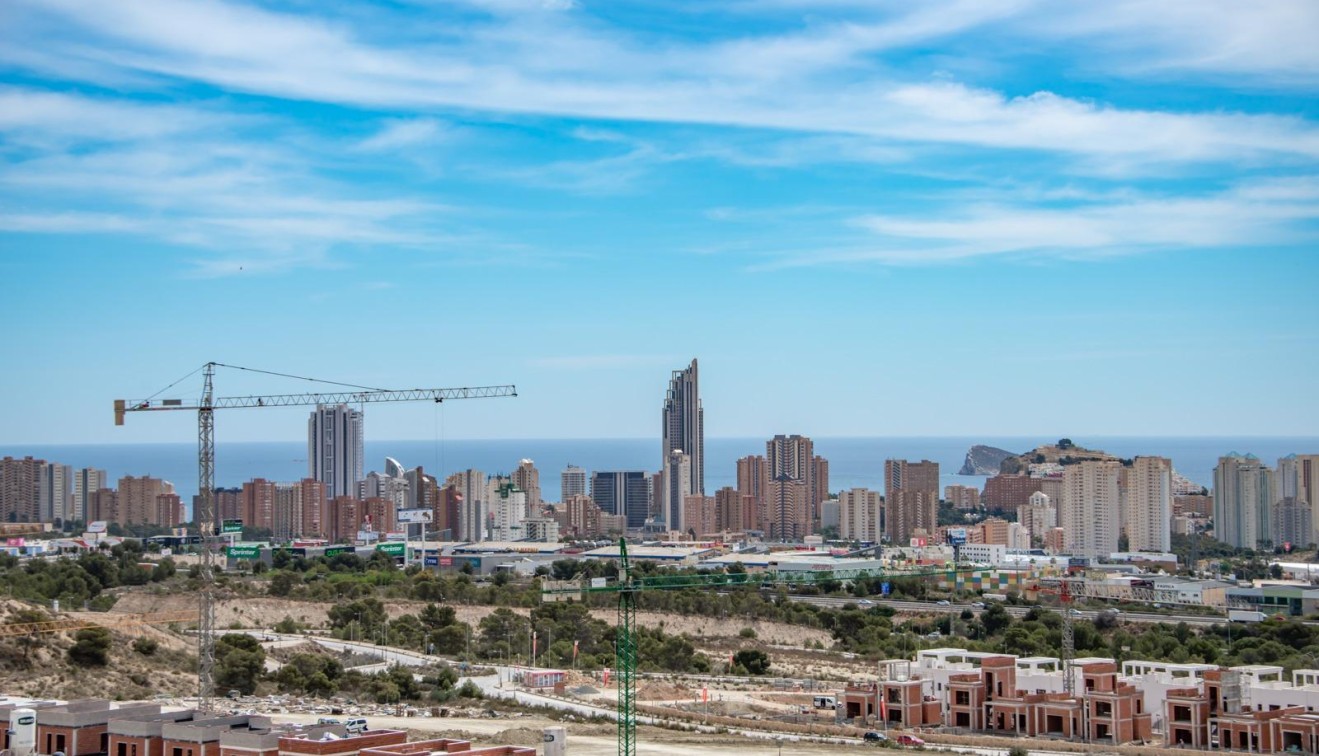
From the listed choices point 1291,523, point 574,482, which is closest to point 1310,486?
point 1291,523

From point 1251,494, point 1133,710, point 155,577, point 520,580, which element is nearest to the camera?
point 1133,710

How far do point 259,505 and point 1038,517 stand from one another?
5183cm

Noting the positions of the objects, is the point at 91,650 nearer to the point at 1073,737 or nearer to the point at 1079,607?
the point at 1073,737

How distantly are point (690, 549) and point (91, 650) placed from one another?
5531 cm

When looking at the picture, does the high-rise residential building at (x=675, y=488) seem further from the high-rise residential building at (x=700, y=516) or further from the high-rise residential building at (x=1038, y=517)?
the high-rise residential building at (x=1038, y=517)

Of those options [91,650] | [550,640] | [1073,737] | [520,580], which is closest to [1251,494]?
[520,580]

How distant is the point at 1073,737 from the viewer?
30.3 meters

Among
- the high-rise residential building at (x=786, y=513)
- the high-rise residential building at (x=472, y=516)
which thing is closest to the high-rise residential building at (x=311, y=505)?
the high-rise residential building at (x=472, y=516)

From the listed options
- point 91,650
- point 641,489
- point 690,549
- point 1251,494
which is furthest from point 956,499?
point 91,650

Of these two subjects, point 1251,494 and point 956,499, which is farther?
point 956,499

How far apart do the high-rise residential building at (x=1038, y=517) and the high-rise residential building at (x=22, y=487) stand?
71028 mm

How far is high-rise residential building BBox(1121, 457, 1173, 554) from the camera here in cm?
8969

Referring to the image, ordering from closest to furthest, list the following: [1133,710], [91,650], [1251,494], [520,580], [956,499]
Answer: [1133,710], [91,650], [520,580], [1251,494], [956,499]

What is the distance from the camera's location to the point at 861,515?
103688mm
